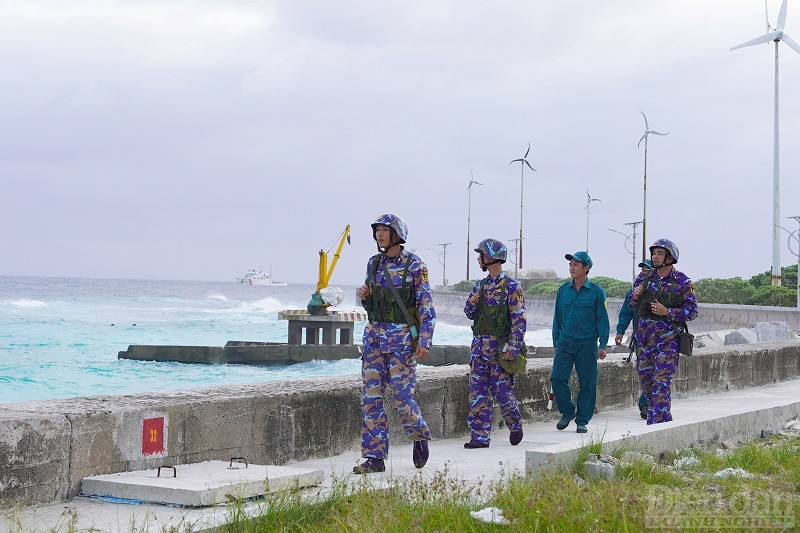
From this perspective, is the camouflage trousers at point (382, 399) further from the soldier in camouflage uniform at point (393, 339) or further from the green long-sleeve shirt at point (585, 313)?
the green long-sleeve shirt at point (585, 313)

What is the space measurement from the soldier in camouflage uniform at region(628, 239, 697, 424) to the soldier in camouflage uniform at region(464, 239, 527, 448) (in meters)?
1.46

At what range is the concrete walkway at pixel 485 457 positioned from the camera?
491 centimetres

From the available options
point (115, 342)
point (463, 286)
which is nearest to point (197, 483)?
point (115, 342)

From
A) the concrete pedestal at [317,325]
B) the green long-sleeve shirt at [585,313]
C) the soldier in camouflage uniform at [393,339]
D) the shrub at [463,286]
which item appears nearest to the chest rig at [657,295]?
the green long-sleeve shirt at [585,313]

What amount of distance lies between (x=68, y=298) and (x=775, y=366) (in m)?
108

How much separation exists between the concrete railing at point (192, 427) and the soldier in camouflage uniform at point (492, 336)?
0.63m

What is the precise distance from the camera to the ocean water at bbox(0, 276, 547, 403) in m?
37.2

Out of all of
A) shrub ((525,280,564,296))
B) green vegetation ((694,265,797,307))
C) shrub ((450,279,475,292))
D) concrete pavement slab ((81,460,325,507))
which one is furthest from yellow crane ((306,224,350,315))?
shrub ((450,279,475,292))

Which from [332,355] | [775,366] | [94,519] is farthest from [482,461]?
[332,355]

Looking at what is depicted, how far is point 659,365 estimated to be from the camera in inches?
345

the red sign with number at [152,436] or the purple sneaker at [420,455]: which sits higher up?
the red sign with number at [152,436]

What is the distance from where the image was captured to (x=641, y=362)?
29.3 feet

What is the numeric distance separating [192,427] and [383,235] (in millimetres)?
1794

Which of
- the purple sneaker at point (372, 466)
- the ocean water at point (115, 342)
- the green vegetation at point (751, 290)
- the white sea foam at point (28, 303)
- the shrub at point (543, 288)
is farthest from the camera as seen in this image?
the white sea foam at point (28, 303)
